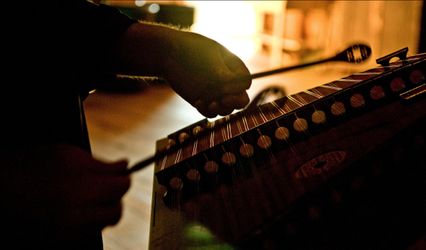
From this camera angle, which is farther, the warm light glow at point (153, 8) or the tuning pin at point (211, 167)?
the warm light glow at point (153, 8)

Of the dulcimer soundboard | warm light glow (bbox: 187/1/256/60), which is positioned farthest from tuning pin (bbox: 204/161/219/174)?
warm light glow (bbox: 187/1/256/60)

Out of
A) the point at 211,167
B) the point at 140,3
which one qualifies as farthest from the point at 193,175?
the point at 140,3

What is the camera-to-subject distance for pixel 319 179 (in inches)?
19.7

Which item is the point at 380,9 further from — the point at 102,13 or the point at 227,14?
the point at 102,13

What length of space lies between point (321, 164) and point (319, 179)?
27mm

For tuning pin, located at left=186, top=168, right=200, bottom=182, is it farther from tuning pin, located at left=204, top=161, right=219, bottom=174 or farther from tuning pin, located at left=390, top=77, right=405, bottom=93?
tuning pin, located at left=390, top=77, right=405, bottom=93

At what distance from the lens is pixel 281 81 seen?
524 centimetres

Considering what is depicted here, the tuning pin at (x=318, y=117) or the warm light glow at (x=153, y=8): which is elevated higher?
the warm light glow at (x=153, y=8)

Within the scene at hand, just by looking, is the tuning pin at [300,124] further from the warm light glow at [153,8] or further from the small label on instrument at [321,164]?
the warm light glow at [153,8]

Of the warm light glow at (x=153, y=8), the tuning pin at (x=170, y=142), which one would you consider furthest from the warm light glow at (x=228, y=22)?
the tuning pin at (x=170, y=142)

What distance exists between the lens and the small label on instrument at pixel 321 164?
1.66ft

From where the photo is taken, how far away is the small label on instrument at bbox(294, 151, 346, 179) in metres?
0.51

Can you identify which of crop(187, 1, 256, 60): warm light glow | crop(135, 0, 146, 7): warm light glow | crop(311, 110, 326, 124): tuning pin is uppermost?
crop(135, 0, 146, 7): warm light glow

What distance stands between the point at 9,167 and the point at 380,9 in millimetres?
5395
